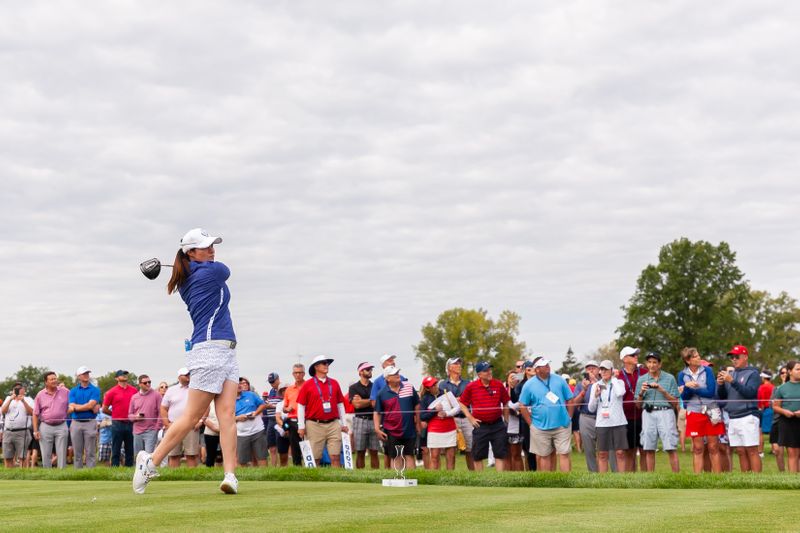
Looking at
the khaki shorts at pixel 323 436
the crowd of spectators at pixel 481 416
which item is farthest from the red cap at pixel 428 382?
the khaki shorts at pixel 323 436

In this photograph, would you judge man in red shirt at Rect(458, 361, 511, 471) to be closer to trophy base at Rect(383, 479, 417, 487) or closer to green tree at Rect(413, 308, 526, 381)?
trophy base at Rect(383, 479, 417, 487)

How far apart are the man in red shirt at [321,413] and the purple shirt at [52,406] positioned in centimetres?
661

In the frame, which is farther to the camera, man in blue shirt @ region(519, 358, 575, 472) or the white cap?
the white cap

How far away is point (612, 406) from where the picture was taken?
664 inches

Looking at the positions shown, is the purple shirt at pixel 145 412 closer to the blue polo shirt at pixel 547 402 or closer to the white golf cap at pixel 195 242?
the blue polo shirt at pixel 547 402

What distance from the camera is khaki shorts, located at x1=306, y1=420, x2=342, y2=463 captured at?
16938 millimetres

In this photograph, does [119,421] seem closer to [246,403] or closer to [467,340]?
[246,403]

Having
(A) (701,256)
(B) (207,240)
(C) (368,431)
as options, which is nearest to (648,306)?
(A) (701,256)

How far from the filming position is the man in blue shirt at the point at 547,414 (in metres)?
17.1

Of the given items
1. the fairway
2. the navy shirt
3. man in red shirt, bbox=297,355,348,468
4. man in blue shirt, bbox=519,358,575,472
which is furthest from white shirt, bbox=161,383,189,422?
the navy shirt

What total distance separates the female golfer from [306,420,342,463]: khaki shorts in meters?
7.87

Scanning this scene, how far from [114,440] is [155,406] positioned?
1464mm

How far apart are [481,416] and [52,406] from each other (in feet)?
29.9

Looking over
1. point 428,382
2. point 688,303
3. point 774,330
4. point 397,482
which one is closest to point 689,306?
point 688,303
